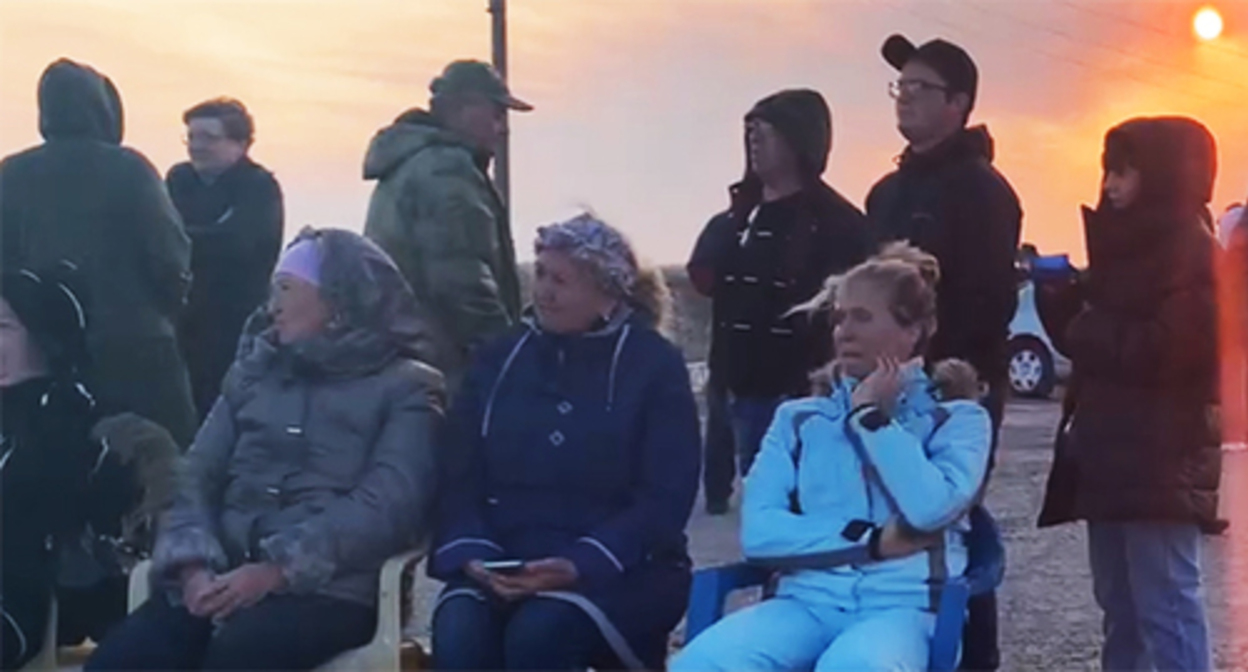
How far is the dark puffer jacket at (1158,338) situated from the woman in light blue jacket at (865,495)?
640 millimetres

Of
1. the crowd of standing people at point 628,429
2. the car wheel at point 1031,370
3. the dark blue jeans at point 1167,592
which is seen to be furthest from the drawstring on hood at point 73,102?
the car wheel at point 1031,370

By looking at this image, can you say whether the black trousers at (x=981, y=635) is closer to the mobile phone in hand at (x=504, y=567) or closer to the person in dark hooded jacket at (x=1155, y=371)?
the person in dark hooded jacket at (x=1155, y=371)

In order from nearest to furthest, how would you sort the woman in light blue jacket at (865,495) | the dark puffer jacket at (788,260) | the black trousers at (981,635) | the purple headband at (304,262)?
the woman in light blue jacket at (865,495), the black trousers at (981,635), the purple headband at (304,262), the dark puffer jacket at (788,260)

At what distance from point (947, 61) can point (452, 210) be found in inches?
59.8

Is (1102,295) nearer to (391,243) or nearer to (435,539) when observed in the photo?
(435,539)

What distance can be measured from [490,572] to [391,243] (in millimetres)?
1813

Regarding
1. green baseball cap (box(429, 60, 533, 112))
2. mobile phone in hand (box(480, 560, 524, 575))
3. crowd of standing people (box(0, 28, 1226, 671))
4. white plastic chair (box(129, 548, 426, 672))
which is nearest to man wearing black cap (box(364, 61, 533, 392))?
green baseball cap (box(429, 60, 533, 112))

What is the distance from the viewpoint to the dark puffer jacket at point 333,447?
183 inches

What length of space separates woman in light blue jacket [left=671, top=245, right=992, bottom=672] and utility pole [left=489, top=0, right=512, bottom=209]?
1.91m

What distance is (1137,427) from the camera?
194 inches

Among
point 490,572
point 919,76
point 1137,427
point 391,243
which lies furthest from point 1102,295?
point 391,243

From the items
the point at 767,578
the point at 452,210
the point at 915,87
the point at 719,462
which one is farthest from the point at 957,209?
the point at 719,462

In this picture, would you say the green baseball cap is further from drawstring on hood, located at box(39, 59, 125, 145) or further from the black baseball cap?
the black baseball cap

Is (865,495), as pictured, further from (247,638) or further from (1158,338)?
(247,638)
